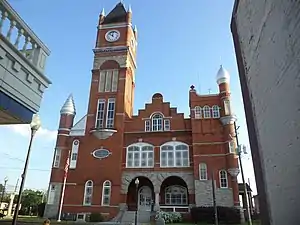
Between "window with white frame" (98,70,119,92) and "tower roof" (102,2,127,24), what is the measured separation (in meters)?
8.68

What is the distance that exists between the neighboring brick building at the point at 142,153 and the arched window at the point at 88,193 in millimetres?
103

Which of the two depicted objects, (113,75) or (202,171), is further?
(113,75)

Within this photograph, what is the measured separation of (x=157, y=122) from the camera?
101 feet

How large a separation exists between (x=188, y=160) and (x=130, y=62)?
1544 cm

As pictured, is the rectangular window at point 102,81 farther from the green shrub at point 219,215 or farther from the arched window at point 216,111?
the green shrub at point 219,215

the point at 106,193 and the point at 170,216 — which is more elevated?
the point at 106,193

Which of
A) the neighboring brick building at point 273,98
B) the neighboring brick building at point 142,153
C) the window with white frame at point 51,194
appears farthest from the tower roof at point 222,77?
the neighboring brick building at point 273,98

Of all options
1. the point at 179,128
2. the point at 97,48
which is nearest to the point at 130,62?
the point at 97,48

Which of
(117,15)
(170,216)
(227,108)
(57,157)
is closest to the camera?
(170,216)

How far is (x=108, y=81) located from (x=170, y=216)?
57.8 feet

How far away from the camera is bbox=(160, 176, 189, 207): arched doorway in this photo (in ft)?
93.6

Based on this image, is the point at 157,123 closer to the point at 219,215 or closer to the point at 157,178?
the point at 157,178

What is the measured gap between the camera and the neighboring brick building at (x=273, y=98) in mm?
2338

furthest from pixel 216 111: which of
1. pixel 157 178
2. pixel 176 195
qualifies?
pixel 176 195
